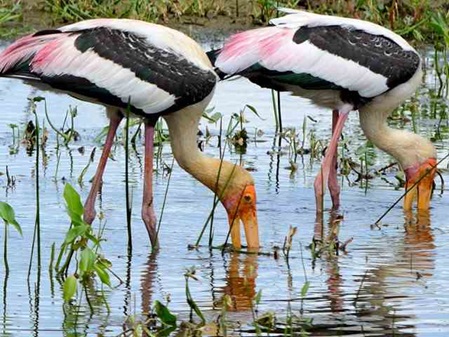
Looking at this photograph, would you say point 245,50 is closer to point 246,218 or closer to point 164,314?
point 246,218

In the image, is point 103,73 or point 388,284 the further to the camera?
point 103,73

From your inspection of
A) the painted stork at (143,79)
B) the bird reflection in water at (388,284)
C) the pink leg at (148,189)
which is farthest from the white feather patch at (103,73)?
the bird reflection in water at (388,284)

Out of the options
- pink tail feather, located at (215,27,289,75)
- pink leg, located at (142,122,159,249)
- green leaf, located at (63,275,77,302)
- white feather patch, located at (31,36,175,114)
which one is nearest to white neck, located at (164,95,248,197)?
pink leg, located at (142,122,159,249)

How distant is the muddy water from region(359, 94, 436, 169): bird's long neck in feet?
0.83

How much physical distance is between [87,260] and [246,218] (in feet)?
6.64

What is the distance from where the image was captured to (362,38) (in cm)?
941

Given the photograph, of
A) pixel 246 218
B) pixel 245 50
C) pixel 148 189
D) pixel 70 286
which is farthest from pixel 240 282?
pixel 245 50

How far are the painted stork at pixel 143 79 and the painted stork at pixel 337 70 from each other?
1.96 ft

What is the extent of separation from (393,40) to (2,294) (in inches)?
135

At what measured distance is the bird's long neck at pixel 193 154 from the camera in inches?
334

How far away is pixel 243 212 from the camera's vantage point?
331 inches

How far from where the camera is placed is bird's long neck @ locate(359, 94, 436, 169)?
380 inches

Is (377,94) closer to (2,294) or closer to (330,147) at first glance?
(330,147)

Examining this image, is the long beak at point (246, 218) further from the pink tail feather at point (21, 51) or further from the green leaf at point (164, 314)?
the green leaf at point (164, 314)
